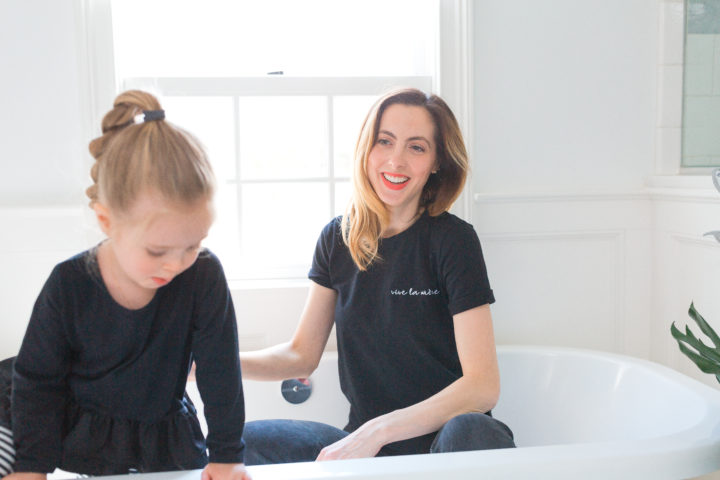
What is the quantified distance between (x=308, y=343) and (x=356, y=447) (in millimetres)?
444

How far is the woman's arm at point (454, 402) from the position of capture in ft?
4.59

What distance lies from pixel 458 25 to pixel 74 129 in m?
1.25

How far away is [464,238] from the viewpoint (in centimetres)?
163

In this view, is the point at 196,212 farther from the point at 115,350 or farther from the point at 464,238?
the point at 464,238

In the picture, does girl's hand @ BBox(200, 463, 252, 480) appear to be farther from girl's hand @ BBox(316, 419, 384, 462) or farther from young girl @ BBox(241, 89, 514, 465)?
young girl @ BBox(241, 89, 514, 465)

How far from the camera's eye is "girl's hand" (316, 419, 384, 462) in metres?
1.38

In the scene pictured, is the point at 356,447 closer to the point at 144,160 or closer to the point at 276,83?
the point at 144,160

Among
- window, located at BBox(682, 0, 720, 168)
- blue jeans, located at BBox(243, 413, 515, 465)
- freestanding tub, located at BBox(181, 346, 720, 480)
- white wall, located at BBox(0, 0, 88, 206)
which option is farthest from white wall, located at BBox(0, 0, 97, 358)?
window, located at BBox(682, 0, 720, 168)

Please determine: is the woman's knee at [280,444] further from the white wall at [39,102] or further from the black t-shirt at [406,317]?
the white wall at [39,102]

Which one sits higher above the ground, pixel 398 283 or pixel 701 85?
pixel 701 85

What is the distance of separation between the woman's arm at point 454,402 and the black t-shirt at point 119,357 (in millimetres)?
282

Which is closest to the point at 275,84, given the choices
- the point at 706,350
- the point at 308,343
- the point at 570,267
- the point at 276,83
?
the point at 276,83

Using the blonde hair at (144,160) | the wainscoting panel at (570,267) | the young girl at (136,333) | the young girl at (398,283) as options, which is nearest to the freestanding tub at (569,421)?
the young girl at (136,333)

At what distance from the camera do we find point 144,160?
1086 millimetres
